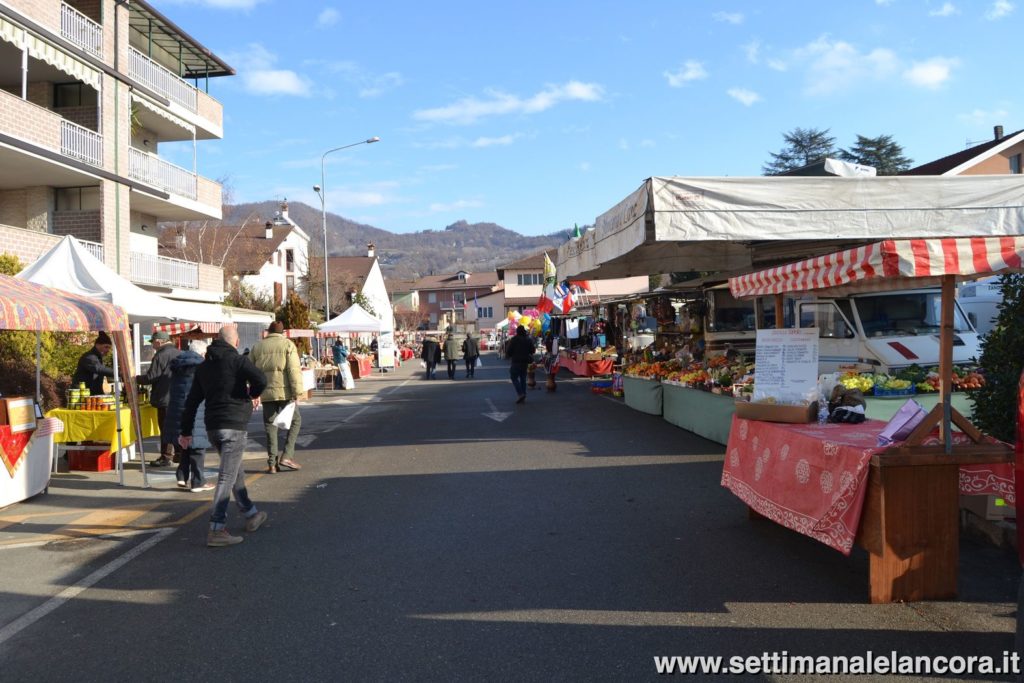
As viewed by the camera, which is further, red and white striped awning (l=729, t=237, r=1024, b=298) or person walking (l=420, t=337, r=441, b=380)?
person walking (l=420, t=337, r=441, b=380)

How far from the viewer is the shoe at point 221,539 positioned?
6219 mm

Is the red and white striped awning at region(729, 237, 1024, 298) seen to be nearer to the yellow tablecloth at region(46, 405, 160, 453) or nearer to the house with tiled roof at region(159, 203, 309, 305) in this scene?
the yellow tablecloth at region(46, 405, 160, 453)

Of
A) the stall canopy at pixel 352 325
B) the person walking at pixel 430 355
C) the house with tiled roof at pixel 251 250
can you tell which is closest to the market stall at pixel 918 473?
the stall canopy at pixel 352 325

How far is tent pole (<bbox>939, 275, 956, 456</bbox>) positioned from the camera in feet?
15.0

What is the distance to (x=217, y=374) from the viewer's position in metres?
6.51

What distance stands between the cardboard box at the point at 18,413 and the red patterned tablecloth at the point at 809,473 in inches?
281

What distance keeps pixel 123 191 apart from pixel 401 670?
22940mm

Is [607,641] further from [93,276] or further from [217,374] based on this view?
[93,276]

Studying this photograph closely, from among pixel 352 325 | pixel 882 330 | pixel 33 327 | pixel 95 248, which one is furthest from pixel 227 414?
pixel 352 325

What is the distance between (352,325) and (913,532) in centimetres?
2384

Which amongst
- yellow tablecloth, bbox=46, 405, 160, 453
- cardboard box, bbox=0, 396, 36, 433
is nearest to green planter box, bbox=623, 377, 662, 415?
yellow tablecloth, bbox=46, 405, 160, 453

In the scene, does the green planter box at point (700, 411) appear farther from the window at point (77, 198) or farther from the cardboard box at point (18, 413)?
the window at point (77, 198)

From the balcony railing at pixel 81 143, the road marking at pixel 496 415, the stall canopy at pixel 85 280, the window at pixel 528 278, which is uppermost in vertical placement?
the window at pixel 528 278

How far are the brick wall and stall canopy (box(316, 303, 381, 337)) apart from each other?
772 cm
